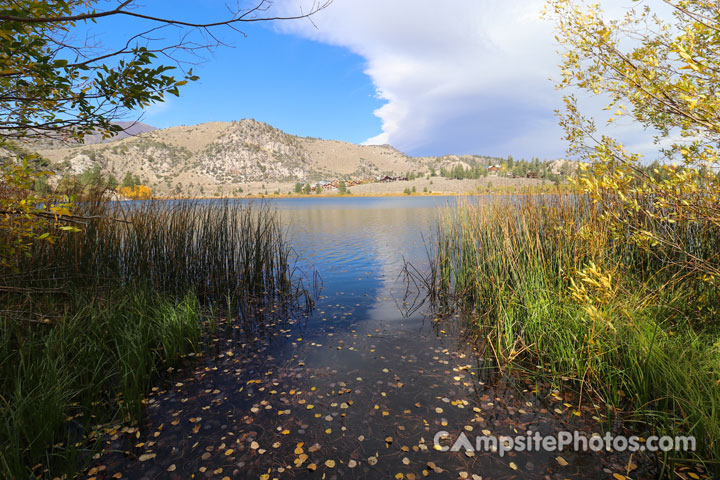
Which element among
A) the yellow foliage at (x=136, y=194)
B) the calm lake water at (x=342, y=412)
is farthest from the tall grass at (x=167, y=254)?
the calm lake water at (x=342, y=412)

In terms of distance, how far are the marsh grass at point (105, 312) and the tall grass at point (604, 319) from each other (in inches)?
156

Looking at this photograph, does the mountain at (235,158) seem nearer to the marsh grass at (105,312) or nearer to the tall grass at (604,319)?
the marsh grass at (105,312)

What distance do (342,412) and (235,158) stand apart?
122848 mm

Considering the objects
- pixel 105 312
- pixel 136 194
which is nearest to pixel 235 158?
pixel 136 194

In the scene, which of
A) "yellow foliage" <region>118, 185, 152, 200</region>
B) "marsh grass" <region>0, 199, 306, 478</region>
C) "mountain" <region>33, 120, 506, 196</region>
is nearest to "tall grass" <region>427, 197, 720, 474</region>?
"marsh grass" <region>0, 199, 306, 478</region>

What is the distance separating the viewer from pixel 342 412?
345cm

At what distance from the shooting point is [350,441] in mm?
3027

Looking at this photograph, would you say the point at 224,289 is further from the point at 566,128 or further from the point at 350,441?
the point at 566,128

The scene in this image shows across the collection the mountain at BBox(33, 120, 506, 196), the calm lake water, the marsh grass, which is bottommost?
the calm lake water

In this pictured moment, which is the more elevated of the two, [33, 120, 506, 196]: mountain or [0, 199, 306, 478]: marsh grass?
[33, 120, 506, 196]: mountain

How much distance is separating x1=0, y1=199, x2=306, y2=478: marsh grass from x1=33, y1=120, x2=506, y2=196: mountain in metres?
76.0

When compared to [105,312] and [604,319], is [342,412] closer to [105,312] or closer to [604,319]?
[604,319]

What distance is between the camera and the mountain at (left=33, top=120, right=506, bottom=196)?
89688mm

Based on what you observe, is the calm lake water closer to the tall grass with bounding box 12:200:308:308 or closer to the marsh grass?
the marsh grass
